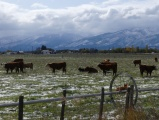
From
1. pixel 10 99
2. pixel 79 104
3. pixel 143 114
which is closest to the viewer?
pixel 143 114

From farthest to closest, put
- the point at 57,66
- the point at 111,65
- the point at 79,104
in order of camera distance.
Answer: the point at 57,66 → the point at 111,65 → the point at 79,104

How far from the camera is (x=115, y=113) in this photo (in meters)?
11.2

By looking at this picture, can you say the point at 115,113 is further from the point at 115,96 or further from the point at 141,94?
the point at 141,94

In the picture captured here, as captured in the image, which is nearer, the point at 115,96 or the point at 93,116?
the point at 93,116

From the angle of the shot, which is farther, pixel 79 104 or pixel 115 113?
pixel 79 104

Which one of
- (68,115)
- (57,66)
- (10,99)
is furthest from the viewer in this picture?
(57,66)

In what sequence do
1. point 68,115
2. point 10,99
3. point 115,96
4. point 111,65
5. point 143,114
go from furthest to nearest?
point 111,65 → point 10,99 → point 115,96 → point 68,115 → point 143,114

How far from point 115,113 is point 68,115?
182 centimetres

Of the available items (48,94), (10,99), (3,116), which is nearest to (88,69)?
(48,94)

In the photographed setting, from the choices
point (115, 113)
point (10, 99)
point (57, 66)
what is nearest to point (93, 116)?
point (115, 113)

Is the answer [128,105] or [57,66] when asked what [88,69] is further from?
[128,105]

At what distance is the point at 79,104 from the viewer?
13.7 metres

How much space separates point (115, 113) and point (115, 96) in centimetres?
377

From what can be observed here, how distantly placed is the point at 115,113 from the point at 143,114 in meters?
1.03
